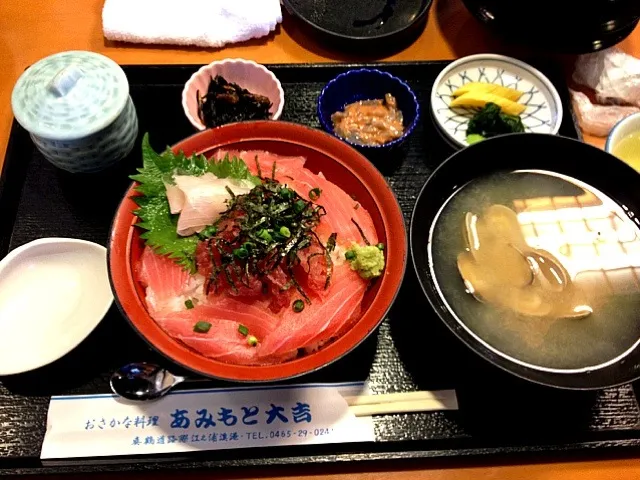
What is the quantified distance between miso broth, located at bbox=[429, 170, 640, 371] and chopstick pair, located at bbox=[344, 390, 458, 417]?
0.72ft

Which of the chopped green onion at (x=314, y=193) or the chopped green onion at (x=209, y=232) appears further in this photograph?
the chopped green onion at (x=314, y=193)

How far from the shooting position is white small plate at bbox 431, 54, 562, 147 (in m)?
2.23

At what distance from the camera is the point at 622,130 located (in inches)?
84.1

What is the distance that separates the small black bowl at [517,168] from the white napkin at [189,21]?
1.17m

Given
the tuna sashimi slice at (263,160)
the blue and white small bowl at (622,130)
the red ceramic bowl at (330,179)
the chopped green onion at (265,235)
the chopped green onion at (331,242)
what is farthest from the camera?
the blue and white small bowl at (622,130)

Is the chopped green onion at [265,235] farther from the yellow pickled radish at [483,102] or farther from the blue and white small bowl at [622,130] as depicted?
the blue and white small bowl at [622,130]

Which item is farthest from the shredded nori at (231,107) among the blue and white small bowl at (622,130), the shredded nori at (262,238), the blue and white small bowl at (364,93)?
the blue and white small bowl at (622,130)

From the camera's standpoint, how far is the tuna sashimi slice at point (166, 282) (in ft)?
5.25

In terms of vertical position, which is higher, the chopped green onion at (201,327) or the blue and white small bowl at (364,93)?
the blue and white small bowl at (364,93)

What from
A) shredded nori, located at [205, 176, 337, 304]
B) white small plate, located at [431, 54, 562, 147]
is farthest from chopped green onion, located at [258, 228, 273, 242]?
white small plate, located at [431, 54, 562, 147]

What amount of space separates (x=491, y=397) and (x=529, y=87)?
1387mm

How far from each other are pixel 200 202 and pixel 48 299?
606 millimetres

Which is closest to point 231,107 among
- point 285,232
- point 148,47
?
point 148,47

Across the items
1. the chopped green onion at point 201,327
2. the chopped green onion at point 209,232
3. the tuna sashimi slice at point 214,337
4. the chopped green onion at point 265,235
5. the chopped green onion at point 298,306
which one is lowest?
the tuna sashimi slice at point 214,337
